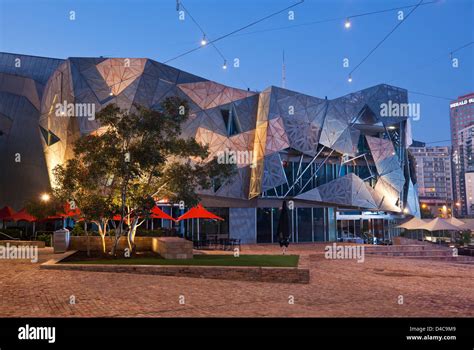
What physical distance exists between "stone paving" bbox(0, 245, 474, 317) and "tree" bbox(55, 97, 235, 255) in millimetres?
3850

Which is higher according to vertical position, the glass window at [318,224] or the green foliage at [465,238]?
the glass window at [318,224]

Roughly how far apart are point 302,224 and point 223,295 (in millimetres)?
27403

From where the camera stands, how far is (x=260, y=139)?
36.3 metres

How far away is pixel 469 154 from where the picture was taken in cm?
14525

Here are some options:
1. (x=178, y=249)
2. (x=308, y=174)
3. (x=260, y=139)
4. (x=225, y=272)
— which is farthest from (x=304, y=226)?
(x=225, y=272)

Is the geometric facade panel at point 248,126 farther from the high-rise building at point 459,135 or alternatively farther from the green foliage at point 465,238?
the high-rise building at point 459,135

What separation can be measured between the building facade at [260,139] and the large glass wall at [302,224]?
9 cm

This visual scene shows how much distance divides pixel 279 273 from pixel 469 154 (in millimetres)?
151002

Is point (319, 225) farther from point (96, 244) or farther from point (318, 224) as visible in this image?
point (96, 244)

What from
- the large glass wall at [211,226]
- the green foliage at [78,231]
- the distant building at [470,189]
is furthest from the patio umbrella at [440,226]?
the distant building at [470,189]

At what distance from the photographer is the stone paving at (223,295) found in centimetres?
975

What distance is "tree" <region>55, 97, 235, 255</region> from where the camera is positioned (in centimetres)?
1866

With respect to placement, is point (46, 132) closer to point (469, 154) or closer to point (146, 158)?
point (146, 158)
